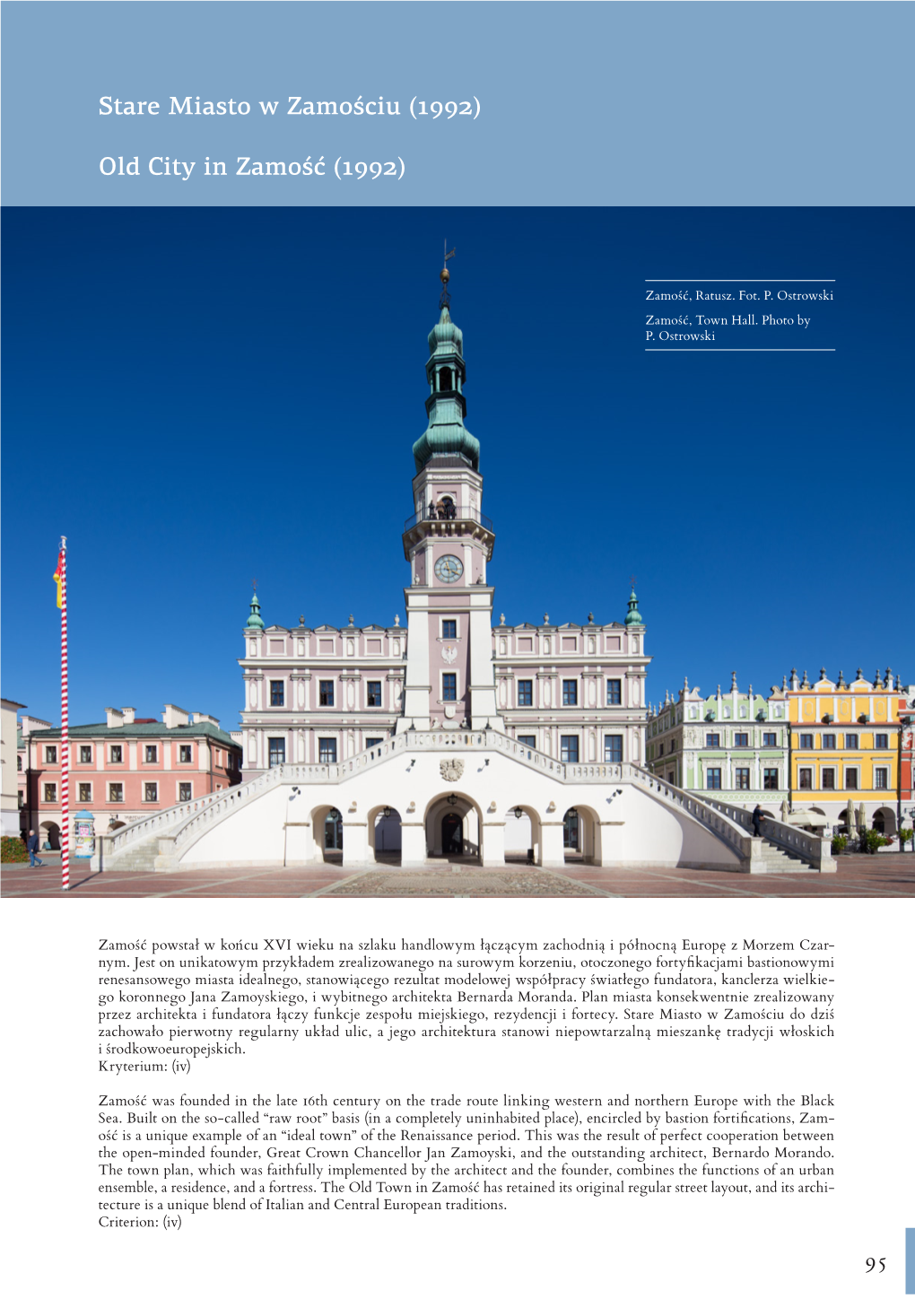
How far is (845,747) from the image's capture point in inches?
1476

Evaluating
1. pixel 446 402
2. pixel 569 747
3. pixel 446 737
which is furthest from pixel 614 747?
pixel 446 402

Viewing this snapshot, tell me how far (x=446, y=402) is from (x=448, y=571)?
9.75 metres

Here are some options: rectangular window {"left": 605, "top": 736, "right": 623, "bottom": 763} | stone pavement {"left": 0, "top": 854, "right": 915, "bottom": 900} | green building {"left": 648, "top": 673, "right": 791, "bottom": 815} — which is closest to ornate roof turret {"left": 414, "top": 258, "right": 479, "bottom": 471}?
rectangular window {"left": 605, "top": 736, "right": 623, "bottom": 763}

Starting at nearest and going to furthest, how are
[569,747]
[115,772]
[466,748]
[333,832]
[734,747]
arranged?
[466,748] → [333,832] → [569,747] → [115,772] → [734,747]

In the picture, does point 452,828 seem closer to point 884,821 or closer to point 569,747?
point 569,747

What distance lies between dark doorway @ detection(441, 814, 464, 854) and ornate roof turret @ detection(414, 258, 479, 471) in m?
18.1

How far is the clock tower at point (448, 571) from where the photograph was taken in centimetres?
2845

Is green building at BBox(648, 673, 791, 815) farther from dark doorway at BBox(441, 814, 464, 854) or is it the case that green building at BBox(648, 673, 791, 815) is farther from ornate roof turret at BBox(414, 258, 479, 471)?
ornate roof turret at BBox(414, 258, 479, 471)

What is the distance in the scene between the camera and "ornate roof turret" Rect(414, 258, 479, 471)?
31578 millimetres
